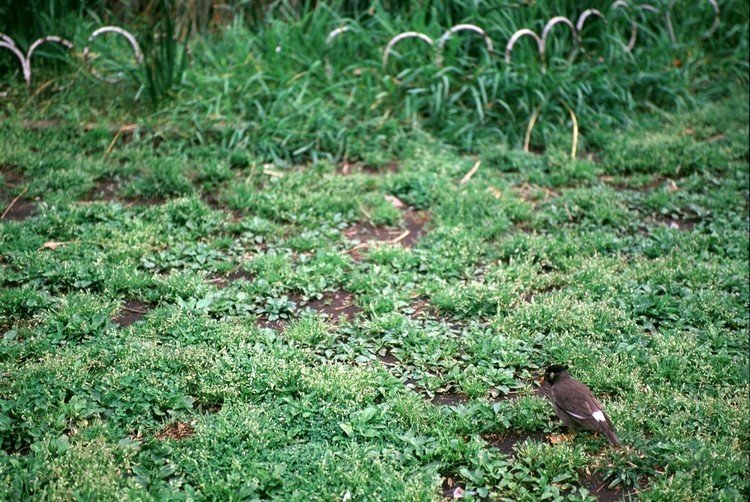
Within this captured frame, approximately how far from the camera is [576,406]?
391 cm

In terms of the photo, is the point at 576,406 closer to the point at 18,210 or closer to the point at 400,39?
the point at 18,210

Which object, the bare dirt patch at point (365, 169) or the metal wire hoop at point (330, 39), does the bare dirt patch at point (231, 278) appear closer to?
the bare dirt patch at point (365, 169)

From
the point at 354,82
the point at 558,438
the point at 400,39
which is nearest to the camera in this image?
the point at 558,438

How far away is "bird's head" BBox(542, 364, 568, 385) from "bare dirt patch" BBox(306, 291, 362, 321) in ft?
4.44

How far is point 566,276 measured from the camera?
5480 mm

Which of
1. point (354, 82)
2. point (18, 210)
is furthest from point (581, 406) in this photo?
point (354, 82)

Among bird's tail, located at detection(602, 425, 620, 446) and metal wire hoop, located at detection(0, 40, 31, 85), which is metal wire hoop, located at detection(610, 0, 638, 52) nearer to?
bird's tail, located at detection(602, 425, 620, 446)

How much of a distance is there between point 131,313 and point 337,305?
1316 mm

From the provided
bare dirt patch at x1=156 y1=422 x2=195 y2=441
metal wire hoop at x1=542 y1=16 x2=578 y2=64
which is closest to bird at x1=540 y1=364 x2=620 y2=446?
bare dirt patch at x1=156 y1=422 x2=195 y2=441

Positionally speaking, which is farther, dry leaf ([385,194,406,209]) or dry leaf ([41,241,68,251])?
dry leaf ([385,194,406,209])

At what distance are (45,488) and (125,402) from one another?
2.18 feet

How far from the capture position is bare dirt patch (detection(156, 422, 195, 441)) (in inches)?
152

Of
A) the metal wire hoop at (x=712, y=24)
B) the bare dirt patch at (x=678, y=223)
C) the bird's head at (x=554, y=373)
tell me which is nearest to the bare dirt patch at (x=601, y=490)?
the bird's head at (x=554, y=373)

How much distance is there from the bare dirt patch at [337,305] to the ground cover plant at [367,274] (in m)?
0.02
